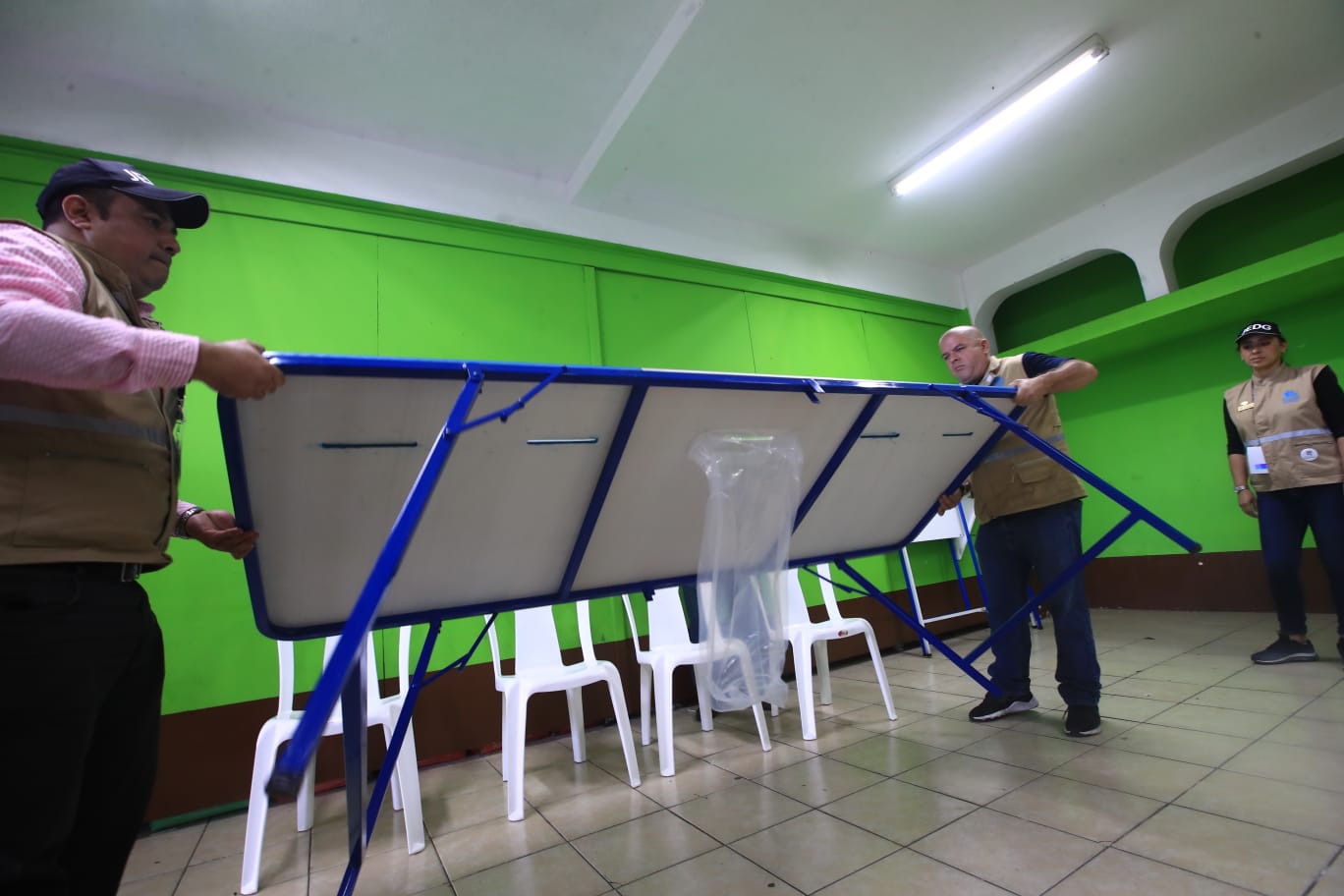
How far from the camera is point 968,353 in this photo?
7.20 feet

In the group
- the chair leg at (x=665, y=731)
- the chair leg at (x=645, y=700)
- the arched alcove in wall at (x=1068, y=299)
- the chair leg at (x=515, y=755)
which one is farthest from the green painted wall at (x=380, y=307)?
the arched alcove in wall at (x=1068, y=299)

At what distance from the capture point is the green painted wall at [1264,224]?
145 inches

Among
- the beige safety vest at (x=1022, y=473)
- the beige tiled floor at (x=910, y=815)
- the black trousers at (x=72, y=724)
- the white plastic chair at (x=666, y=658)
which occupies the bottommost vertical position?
the beige tiled floor at (x=910, y=815)

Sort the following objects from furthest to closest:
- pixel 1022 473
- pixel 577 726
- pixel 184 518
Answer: pixel 577 726 → pixel 1022 473 → pixel 184 518

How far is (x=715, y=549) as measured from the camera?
137cm

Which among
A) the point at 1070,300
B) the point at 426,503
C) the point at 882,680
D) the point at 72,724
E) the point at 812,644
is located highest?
the point at 1070,300

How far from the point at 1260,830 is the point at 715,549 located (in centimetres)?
131

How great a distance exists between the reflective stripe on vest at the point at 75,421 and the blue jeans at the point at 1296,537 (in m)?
3.84

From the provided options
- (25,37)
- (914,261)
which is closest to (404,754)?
(25,37)

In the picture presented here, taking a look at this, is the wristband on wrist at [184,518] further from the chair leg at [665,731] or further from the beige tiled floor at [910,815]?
the chair leg at [665,731]

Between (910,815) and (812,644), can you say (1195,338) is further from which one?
(910,815)

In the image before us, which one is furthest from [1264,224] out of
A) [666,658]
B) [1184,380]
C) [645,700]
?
[645,700]

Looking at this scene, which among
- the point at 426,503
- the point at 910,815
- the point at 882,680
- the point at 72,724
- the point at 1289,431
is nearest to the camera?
the point at 72,724

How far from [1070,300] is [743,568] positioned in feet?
16.1
